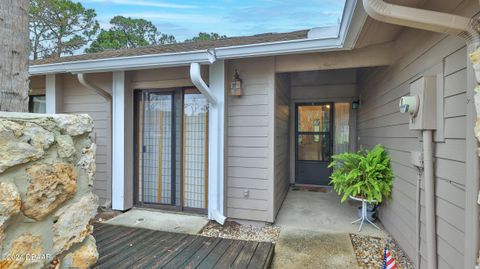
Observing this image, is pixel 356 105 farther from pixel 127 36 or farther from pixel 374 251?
pixel 127 36

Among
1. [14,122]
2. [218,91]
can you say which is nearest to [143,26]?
[218,91]

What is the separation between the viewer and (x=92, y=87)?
3752 mm

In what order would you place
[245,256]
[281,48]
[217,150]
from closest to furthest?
[245,256] < [281,48] < [217,150]

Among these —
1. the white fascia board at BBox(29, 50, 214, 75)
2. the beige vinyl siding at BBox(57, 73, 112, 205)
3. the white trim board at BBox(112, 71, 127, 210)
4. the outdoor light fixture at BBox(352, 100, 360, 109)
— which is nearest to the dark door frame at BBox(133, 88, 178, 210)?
the white trim board at BBox(112, 71, 127, 210)

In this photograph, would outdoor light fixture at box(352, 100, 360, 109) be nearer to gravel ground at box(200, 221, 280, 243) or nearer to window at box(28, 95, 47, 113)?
gravel ground at box(200, 221, 280, 243)

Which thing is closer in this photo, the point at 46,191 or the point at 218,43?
the point at 46,191

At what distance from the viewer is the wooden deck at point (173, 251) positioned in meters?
2.13

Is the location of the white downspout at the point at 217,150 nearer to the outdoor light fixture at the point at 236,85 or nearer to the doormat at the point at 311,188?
the outdoor light fixture at the point at 236,85

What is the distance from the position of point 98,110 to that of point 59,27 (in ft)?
30.7

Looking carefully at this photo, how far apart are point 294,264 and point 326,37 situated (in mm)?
2412

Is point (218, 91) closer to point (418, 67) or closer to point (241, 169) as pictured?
point (241, 169)

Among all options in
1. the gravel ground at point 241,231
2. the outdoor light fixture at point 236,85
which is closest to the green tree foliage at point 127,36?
the outdoor light fixture at point 236,85

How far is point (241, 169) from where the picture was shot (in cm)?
344

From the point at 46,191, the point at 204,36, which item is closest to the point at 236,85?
the point at 46,191
